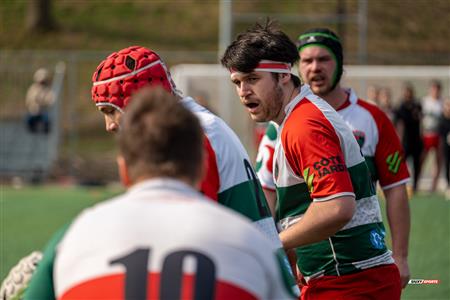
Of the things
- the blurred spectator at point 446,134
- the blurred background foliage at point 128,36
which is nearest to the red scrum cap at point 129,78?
the blurred spectator at point 446,134

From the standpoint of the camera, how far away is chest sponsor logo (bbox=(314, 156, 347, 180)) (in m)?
4.45

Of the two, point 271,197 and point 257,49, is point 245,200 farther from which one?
point 271,197

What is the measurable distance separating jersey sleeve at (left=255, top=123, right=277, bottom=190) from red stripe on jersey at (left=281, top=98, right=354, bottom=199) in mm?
798

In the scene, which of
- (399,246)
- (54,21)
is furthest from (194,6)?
(399,246)

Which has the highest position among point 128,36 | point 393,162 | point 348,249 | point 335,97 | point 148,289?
point 148,289

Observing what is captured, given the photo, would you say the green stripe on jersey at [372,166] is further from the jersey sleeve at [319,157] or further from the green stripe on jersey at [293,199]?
the jersey sleeve at [319,157]

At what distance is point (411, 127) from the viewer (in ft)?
63.8

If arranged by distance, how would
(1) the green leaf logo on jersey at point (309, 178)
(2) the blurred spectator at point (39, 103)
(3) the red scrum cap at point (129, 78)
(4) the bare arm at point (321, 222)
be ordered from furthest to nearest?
(2) the blurred spectator at point (39, 103)
(1) the green leaf logo on jersey at point (309, 178)
(4) the bare arm at point (321, 222)
(3) the red scrum cap at point (129, 78)

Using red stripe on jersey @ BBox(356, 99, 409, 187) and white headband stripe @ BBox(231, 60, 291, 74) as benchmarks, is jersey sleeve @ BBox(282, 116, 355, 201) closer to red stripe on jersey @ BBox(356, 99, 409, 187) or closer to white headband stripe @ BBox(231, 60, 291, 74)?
white headband stripe @ BBox(231, 60, 291, 74)

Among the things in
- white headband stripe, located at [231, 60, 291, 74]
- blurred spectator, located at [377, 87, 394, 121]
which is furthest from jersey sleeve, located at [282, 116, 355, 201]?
blurred spectator, located at [377, 87, 394, 121]

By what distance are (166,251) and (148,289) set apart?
0.12 metres

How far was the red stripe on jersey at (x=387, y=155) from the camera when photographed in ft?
19.2

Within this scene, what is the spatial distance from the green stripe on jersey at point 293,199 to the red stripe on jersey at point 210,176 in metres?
1.09

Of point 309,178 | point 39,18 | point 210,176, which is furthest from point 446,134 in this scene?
point 39,18
